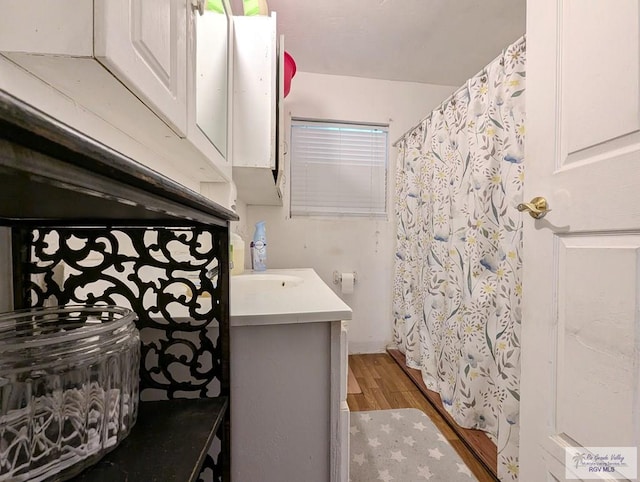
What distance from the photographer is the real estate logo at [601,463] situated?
55 cm

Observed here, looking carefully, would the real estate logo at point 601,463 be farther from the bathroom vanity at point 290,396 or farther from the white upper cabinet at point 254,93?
the white upper cabinet at point 254,93

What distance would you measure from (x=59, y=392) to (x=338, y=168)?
6.54 ft

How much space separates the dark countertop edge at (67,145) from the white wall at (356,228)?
180cm

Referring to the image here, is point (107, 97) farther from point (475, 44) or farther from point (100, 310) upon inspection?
point (475, 44)

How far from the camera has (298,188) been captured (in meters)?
2.12

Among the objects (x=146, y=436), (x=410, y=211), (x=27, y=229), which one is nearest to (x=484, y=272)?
(x=410, y=211)

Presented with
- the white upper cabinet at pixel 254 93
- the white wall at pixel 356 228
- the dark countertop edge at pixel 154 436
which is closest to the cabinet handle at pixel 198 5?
the white upper cabinet at pixel 254 93

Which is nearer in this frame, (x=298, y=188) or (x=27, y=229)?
(x=27, y=229)

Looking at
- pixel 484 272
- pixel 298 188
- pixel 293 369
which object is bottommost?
pixel 293 369

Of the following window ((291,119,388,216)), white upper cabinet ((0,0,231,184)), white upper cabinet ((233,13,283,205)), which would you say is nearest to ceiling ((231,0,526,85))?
window ((291,119,388,216))

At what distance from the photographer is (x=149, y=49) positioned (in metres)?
0.42

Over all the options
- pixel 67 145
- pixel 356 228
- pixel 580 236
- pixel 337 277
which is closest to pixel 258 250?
pixel 337 277

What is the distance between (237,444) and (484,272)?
1.15 metres

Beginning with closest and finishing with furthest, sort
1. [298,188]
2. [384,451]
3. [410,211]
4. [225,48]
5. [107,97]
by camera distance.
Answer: [107,97]
[225,48]
[384,451]
[410,211]
[298,188]
